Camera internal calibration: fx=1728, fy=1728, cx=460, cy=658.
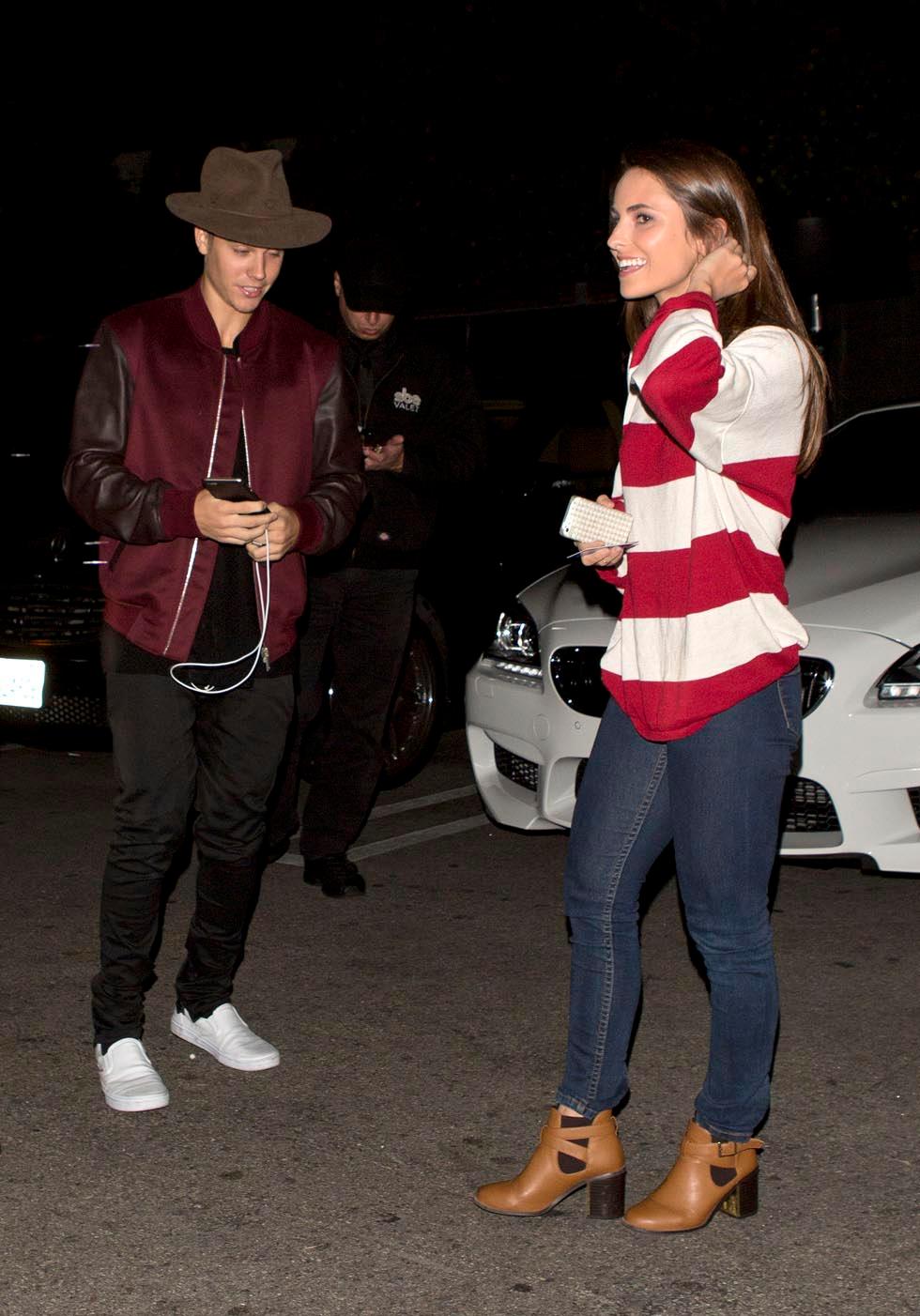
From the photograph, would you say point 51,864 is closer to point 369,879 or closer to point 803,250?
point 369,879

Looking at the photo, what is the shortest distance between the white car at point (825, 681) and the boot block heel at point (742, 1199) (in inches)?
67.7

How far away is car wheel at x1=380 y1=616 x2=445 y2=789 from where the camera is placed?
23.0 feet

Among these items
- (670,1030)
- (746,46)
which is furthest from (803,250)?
(670,1030)

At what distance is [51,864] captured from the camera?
5750 mm

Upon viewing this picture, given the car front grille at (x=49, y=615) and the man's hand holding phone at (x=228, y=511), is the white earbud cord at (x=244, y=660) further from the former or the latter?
the car front grille at (x=49, y=615)

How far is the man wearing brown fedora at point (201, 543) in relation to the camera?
142 inches

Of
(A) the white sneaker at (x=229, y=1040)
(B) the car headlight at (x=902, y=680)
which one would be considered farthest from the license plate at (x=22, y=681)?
(B) the car headlight at (x=902, y=680)

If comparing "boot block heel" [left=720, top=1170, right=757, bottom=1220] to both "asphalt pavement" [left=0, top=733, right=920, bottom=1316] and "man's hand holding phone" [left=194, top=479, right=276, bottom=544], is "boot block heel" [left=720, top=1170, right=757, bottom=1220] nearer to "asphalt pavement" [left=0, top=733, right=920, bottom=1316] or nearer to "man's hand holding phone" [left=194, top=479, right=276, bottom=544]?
"asphalt pavement" [left=0, top=733, right=920, bottom=1316]

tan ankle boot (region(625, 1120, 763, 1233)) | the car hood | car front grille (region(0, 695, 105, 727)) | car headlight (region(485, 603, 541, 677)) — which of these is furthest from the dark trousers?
tan ankle boot (region(625, 1120, 763, 1233))

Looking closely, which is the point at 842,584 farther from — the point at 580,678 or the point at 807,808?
the point at 580,678

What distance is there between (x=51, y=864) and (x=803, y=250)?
23.5ft

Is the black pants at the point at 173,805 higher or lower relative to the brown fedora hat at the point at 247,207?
lower

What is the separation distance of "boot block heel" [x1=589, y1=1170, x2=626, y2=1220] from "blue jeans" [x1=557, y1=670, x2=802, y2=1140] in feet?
0.43

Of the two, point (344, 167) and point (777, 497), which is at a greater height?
point (344, 167)
